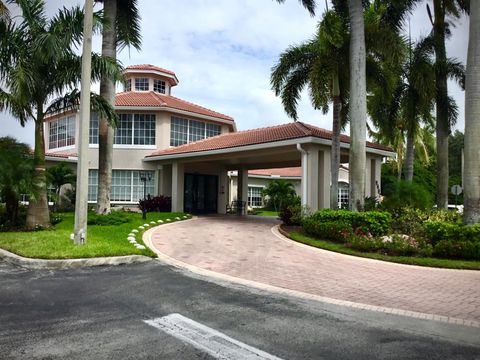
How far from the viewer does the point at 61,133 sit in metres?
27.1

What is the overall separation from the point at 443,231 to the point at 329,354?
800 centimetres

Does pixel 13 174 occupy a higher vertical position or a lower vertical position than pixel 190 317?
higher

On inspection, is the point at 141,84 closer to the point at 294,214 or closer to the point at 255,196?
A: the point at 255,196

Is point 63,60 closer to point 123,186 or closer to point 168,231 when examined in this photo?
point 168,231

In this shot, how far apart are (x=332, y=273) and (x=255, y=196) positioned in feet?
84.9

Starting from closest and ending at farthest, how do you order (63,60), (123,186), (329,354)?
(329,354) < (63,60) < (123,186)

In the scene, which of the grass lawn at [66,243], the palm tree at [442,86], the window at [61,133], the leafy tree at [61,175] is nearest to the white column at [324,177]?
the palm tree at [442,86]

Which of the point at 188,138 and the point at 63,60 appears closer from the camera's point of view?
the point at 63,60

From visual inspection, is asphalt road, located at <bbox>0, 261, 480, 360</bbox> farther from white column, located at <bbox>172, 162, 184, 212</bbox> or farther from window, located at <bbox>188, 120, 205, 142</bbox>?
window, located at <bbox>188, 120, 205, 142</bbox>

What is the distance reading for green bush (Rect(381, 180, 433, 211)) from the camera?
15.9 m

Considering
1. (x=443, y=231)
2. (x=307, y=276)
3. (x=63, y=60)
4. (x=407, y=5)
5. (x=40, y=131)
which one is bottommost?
(x=307, y=276)

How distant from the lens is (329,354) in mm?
4484

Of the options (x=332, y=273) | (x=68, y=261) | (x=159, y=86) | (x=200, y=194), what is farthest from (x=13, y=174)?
(x=159, y=86)

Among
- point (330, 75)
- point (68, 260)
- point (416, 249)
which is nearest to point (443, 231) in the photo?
point (416, 249)
